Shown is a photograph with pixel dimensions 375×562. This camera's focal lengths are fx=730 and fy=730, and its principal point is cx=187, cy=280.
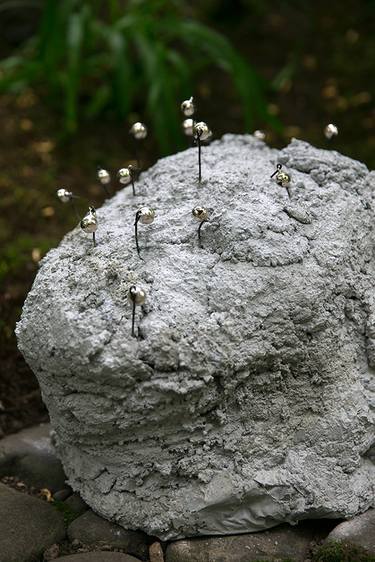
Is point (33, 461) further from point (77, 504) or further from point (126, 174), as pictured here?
point (126, 174)

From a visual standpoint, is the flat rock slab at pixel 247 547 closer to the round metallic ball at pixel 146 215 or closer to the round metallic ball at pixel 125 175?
the round metallic ball at pixel 146 215

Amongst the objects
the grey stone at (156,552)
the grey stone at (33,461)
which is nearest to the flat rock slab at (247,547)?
the grey stone at (156,552)

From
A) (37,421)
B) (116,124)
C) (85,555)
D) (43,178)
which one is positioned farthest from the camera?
(116,124)

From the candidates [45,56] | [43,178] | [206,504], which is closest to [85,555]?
[206,504]

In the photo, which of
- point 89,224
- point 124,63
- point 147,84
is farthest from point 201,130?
point 147,84

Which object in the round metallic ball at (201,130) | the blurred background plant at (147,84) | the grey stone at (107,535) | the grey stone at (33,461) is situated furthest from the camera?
the blurred background plant at (147,84)

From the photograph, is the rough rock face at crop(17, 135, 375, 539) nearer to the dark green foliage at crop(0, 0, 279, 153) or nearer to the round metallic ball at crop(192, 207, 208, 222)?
the round metallic ball at crop(192, 207, 208, 222)

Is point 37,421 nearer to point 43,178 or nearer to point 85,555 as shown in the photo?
point 85,555

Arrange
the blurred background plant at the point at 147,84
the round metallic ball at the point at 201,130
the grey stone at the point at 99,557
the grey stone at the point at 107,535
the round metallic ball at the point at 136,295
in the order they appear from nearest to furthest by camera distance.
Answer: the round metallic ball at the point at 136,295, the grey stone at the point at 99,557, the grey stone at the point at 107,535, the round metallic ball at the point at 201,130, the blurred background plant at the point at 147,84
